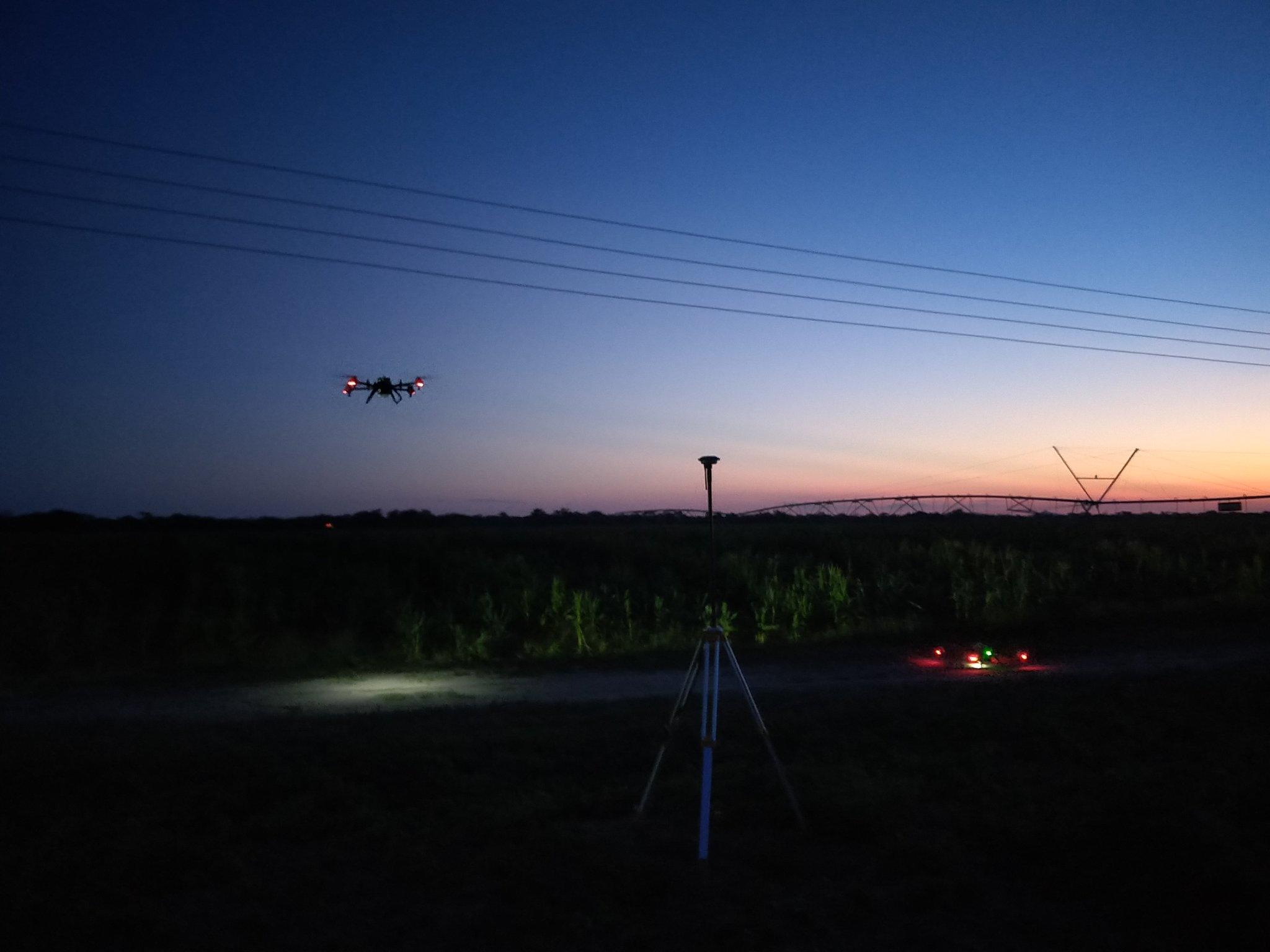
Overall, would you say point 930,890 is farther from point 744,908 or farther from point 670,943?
point 670,943

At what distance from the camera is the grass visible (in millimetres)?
5336

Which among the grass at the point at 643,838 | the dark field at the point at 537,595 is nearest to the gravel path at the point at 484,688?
the dark field at the point at 537,595

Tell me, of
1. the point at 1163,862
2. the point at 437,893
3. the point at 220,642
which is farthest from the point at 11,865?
the point at 220,642

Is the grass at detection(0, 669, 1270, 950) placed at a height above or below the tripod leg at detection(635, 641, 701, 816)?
below

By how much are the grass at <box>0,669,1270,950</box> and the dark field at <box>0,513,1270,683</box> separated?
9025 millimetres

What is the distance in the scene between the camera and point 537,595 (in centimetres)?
2436

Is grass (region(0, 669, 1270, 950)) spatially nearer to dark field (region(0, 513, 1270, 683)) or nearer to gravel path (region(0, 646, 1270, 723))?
gravel path (region(0, 646, 1270, 723))

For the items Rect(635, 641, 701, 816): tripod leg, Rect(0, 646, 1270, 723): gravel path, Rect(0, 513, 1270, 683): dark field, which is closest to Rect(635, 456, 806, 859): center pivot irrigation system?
Rect(635, 641, 701, 816): tripod leg

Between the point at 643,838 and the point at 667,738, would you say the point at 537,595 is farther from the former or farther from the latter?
the point at 643,838

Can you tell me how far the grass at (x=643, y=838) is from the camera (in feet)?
17.5

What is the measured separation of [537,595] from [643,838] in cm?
1762

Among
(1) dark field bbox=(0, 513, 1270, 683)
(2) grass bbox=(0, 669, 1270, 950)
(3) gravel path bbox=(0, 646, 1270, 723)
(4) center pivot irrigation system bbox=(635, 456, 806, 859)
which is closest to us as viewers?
(2) grass bbox=(0, 669, 1270, 950)

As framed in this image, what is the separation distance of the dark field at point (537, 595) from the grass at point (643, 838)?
9.03 metres

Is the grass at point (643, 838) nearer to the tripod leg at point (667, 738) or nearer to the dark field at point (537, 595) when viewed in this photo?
the tripod leg at point (667, 738)
